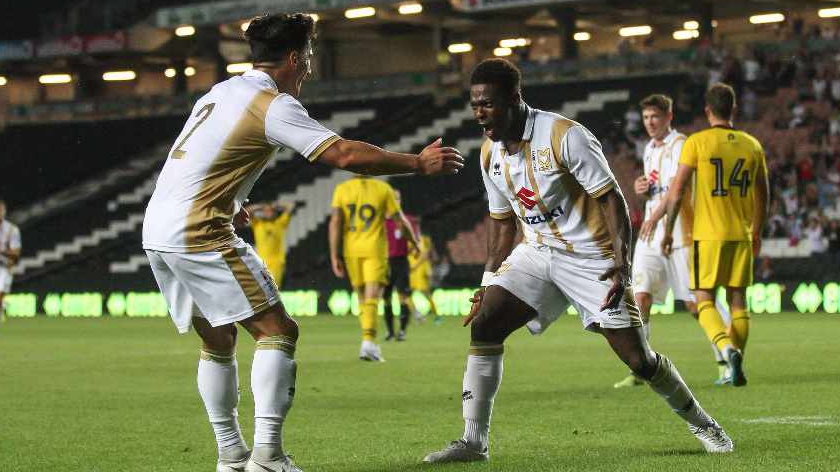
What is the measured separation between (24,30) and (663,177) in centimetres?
Result: 4368

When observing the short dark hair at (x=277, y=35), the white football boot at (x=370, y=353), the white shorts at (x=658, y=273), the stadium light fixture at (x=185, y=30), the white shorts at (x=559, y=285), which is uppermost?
the stadium light fixture at (x=185, y=30)

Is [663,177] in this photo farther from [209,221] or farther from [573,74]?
[573,74]

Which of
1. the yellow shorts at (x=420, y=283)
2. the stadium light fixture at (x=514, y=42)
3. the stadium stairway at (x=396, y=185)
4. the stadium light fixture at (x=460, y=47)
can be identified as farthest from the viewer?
the stadium light fixture at (x=460, y=47)

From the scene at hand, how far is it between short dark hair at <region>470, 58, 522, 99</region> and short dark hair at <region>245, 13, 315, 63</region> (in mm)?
872

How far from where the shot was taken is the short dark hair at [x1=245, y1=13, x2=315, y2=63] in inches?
246

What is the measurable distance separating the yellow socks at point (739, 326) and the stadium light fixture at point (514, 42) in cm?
3578

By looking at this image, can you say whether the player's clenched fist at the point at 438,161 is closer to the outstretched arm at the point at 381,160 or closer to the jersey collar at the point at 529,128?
the outstretched arm at the point at 381,160

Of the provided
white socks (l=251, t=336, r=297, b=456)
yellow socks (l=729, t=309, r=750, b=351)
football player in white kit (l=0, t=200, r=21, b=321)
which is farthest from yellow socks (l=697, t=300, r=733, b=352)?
football player in white kit (l=0, t=200, r=21, b=321)

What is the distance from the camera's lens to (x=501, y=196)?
7.21 metres

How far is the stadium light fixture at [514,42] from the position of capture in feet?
152

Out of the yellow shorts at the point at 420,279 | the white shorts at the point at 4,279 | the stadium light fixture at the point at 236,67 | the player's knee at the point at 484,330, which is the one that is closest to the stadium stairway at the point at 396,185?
the yellow shorts at the point at 420,279

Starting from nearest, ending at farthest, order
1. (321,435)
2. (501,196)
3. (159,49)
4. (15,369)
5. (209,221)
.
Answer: (209,221) < (501,196) < (321,435) < (15,369) < (159,49)

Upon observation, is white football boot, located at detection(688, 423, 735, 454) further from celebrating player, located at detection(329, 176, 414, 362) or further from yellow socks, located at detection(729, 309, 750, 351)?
celebrating player, located at detection(329, 176, 414, 362)

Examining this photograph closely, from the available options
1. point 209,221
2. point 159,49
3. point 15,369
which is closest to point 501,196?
point 209,221
